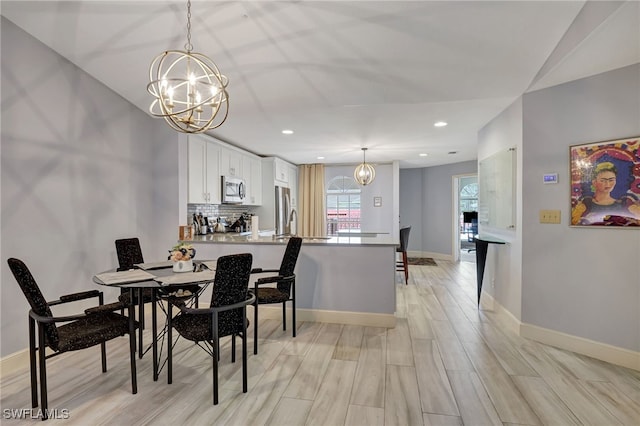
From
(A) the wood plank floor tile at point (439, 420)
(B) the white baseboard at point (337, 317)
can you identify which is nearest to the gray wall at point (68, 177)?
(B) the white baseboard at point (337, 317)

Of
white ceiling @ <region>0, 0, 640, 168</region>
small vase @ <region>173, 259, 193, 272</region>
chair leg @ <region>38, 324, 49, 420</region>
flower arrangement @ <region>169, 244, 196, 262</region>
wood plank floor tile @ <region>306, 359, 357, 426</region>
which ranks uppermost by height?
white ceiling @ <region>0, 0, 640, 168</region>

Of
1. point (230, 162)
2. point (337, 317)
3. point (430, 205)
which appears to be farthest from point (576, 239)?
point (430, 205)

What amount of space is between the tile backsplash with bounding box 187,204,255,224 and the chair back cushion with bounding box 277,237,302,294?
2.02m

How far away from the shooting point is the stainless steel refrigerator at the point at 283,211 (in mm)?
6643

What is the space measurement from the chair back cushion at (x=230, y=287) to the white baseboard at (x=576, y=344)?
2.80m

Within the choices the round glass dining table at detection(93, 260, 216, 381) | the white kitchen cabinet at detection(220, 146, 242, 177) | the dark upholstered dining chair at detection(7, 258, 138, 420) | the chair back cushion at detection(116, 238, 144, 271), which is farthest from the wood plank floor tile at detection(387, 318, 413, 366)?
the white kitchen cabinet at detection(220, 146, 242, 177)

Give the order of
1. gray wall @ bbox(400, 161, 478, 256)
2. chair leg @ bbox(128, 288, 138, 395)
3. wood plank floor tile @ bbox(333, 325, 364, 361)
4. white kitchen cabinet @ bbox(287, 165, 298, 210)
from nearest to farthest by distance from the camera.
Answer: chair leg @ bbox(128, 288, 138, 395), wood plank floor tile @ bbox(333, 325, 364, 361), white kitchen cabinet @ bbox(287, 165, 298, 210), gray wall @ bbox(400, 161, 478, 256)

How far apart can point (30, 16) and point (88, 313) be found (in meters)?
2.38

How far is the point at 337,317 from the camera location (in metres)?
3.60

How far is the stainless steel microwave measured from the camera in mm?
5012

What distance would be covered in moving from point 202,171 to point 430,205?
5.89 metres

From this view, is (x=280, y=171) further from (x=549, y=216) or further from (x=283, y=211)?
(x=549, y=216)

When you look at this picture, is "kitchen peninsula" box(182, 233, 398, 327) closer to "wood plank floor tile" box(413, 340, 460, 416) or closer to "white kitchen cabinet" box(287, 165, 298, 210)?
"wood plank floor tile" box(413, 340, 460, 416)

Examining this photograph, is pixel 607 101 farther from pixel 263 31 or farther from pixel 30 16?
pixel 30 16
